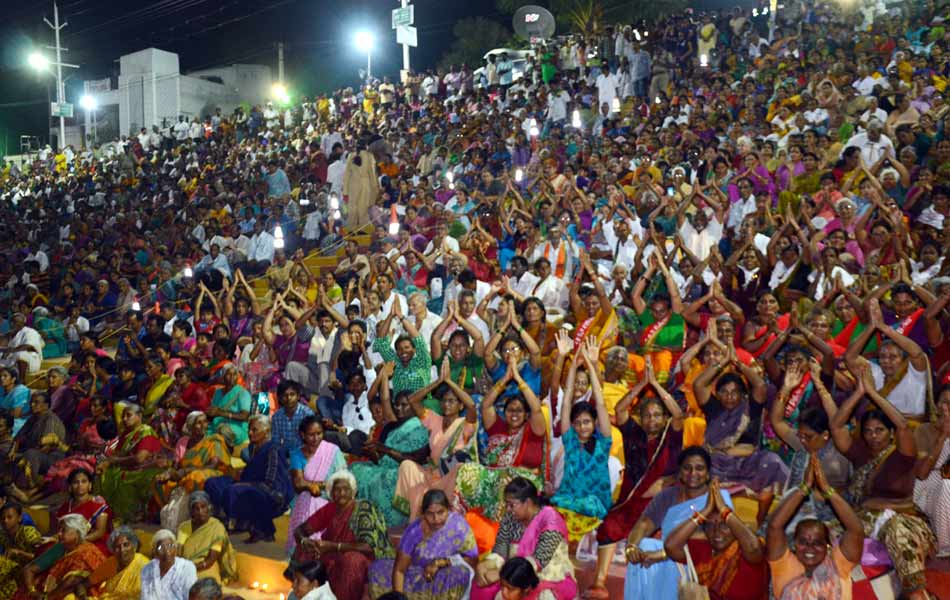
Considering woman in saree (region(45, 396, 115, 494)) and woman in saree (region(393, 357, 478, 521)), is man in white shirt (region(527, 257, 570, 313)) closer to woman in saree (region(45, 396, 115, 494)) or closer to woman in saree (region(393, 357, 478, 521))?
woman in saree (region(393, 357, 478, 521))

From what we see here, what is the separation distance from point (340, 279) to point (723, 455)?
228 inches

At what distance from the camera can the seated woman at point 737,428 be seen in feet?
16.4

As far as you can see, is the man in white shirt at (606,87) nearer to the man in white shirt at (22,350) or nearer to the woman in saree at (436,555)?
the man in white shirt at (22,350)

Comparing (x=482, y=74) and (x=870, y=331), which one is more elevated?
(x=482, y=74)

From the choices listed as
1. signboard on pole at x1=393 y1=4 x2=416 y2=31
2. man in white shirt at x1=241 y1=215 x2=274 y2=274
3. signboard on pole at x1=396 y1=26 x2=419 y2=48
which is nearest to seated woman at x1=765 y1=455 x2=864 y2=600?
man in white shirt at x1=241 y1=215 x2=274 y2=274

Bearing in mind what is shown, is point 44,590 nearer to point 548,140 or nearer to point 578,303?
point 578,303

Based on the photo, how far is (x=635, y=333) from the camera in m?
→ 7.15

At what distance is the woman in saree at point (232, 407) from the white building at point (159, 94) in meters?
26.6

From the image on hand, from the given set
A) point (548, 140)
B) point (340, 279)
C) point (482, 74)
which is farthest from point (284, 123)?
point (340, 279)

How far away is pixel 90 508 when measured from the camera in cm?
637

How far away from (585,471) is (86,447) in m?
4.90

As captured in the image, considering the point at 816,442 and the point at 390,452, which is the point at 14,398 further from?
the point at 816,442

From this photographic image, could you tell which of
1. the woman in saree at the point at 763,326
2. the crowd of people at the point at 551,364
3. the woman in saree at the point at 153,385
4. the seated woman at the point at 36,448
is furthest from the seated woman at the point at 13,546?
the woman in saree at the point at 763,326

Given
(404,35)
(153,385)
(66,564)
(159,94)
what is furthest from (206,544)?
(159,94)
